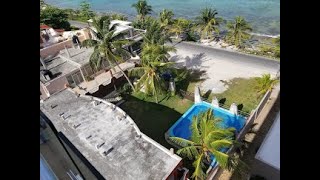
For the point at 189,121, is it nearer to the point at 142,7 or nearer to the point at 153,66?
the point at 153,66

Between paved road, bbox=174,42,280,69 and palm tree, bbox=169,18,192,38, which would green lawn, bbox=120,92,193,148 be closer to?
paved road, bbox=174,42,280,69

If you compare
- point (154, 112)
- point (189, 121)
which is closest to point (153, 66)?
point (154, 112)

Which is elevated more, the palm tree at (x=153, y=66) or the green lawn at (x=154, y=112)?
the palm tree at (x=153, y=66)

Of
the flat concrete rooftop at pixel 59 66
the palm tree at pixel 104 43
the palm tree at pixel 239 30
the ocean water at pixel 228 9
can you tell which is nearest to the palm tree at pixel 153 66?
the palm tree at pixel 104 43

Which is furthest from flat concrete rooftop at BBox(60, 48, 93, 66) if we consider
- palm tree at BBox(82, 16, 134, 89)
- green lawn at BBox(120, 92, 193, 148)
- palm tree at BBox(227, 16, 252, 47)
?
palm tree at BBox(227, 16, 252, 47)

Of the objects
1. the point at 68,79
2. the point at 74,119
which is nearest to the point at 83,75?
the point at 68,79

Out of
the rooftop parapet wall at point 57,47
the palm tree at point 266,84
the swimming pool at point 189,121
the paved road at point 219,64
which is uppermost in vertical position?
the rooftop parapet wall at point 57,47

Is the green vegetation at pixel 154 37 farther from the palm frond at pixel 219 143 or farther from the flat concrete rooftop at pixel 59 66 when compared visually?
the palm frond at pixel 219 143
